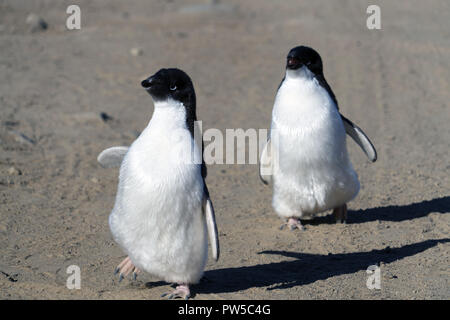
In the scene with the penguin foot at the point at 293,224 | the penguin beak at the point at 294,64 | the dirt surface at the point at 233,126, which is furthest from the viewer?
the penguin foot at the point at 293,224

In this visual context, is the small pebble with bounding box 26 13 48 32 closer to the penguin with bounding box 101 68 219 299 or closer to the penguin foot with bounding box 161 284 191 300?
the penguin with bounding box 101 68 219 299

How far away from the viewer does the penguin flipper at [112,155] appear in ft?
17.1

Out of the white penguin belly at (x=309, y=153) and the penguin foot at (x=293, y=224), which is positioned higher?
the white penguin belly at (x=309, y=153)

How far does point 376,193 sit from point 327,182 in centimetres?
150

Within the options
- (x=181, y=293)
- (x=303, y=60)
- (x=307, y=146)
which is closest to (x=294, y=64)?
(x=303, y=60)

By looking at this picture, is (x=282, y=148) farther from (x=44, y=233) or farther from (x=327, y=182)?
(x=44, y=233)

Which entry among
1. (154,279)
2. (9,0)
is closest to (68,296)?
(154,279)

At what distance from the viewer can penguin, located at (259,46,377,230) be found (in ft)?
19.4

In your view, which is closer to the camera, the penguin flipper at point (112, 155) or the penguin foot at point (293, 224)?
the penguin flipper at point (112, 155)

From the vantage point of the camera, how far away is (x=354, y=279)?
5273 millimetres

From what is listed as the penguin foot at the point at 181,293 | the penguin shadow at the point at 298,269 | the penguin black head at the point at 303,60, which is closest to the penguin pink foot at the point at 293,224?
the penguin shadow at the point at 298,269

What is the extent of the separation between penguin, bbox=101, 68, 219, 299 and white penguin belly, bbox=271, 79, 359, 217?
4.95 feet

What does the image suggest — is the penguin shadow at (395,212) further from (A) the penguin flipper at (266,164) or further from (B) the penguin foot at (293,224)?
(A) the penguin flipper at (266,164)

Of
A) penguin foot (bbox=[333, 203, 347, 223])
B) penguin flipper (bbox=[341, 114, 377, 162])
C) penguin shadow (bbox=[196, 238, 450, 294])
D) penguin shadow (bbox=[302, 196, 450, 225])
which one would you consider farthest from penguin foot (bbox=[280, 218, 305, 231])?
penguin flipper (bbox=[341, 114, 377, 162])
